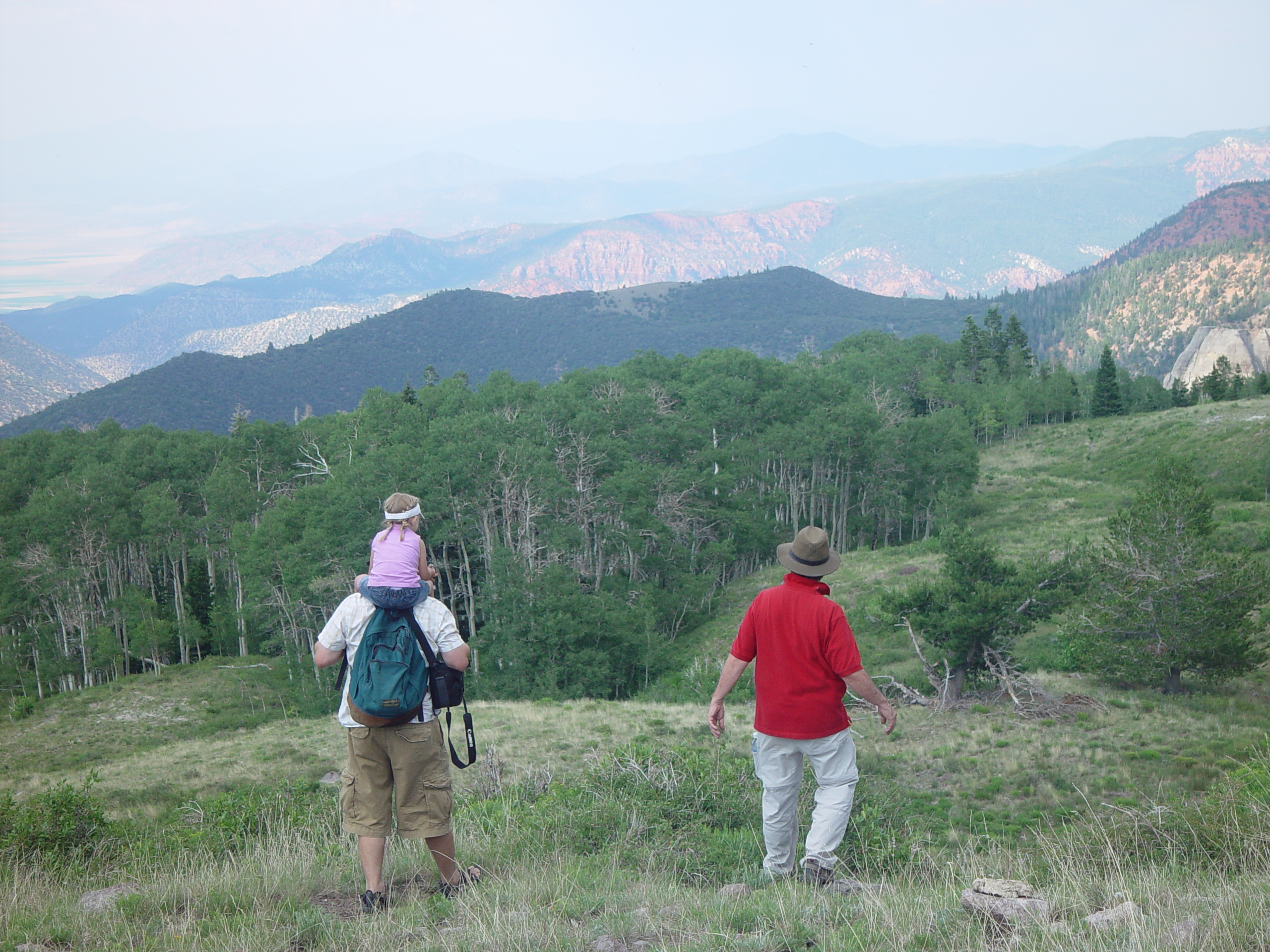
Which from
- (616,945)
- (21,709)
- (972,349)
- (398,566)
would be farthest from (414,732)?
(972,349)

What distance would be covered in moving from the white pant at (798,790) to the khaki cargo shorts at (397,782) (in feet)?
6.97

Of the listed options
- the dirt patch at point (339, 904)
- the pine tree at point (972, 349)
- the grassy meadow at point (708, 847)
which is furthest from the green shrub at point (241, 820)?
the pine tree at point (972, 349)

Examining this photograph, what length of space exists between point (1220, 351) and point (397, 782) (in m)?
177

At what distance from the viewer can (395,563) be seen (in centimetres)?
487

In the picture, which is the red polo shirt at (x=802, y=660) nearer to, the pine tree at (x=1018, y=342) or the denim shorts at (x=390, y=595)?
the denim shorts at (x=390, y=595)

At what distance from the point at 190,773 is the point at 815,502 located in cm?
4469

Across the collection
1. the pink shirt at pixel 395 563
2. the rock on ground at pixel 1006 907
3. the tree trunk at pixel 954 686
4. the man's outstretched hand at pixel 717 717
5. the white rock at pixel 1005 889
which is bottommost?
the tree trunk at pixel 954 686

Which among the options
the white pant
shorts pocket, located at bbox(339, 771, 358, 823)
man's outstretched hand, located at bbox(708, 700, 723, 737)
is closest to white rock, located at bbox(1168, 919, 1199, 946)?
the white pant

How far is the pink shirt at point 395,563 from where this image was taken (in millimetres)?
4824

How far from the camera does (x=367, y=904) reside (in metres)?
4.84

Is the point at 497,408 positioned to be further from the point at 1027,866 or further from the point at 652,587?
the point at 1027,866

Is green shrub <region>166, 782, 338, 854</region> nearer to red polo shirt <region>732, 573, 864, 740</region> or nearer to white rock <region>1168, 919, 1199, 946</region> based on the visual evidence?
red polo shirt <region>732, 573, 864, 740</region>

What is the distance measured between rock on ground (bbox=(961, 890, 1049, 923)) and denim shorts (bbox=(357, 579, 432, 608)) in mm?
3425

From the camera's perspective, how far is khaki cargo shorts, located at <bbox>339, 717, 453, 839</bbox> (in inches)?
195
